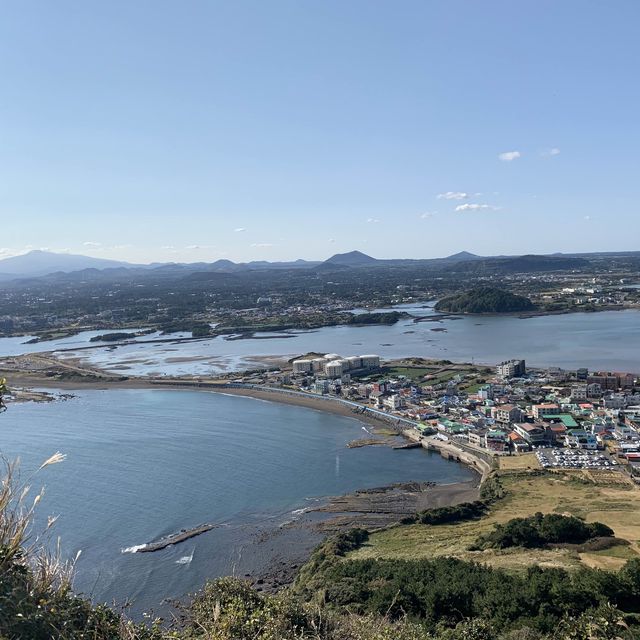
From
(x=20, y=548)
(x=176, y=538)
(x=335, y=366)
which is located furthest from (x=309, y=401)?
(x=20, y=548)

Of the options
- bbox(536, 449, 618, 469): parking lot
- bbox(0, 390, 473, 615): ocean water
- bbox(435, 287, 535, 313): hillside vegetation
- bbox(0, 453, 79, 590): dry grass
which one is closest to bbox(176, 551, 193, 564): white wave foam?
bbox(0, 390, 473, 615): ocean water

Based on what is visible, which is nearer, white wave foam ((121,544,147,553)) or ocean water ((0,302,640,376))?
white wave foam ((121,544,147,553))

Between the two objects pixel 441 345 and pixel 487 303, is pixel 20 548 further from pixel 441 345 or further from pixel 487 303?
pixel 487 303

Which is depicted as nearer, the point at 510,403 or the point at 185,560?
the point at 185,560

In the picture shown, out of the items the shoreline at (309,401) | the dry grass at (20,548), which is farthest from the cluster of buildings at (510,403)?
the dry grass at (20,548)

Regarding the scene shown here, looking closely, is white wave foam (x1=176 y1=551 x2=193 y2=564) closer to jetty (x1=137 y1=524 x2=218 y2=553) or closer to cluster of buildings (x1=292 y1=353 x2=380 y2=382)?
jetty (x1=137 y1=524 x2=218 y2=553)

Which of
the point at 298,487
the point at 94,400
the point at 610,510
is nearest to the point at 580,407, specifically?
the point at 610,510

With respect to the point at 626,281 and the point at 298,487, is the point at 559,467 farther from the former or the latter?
the point at 626,281
